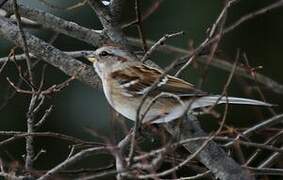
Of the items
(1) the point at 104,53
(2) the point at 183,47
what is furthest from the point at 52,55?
(2) the point at 183,47

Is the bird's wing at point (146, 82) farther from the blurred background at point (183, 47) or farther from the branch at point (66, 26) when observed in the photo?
the blurred background at point (183, 47)

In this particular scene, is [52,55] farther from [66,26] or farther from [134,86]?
[134,86]

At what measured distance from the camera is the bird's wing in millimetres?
5329

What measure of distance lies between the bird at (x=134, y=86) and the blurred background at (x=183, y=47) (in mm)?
2163

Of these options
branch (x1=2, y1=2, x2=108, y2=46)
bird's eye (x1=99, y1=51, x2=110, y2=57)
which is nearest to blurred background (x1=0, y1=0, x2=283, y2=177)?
bird's eye (x1=99, y1=51, x2=110, y2=57)

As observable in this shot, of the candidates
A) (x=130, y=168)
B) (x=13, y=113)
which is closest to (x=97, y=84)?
(x=130, y=168)

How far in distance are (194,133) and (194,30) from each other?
3622 millimetres

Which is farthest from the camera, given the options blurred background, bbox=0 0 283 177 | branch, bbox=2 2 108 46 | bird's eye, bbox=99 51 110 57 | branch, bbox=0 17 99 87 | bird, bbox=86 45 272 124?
blurred background, bbox=0 0 283 177

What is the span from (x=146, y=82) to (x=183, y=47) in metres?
2.97

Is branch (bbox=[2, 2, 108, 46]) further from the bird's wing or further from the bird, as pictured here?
the bird's wing

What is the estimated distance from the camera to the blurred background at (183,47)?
843 cm

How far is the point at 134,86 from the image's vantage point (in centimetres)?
565

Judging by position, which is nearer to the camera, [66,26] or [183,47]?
[66,26]

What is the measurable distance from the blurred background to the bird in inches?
85.2
